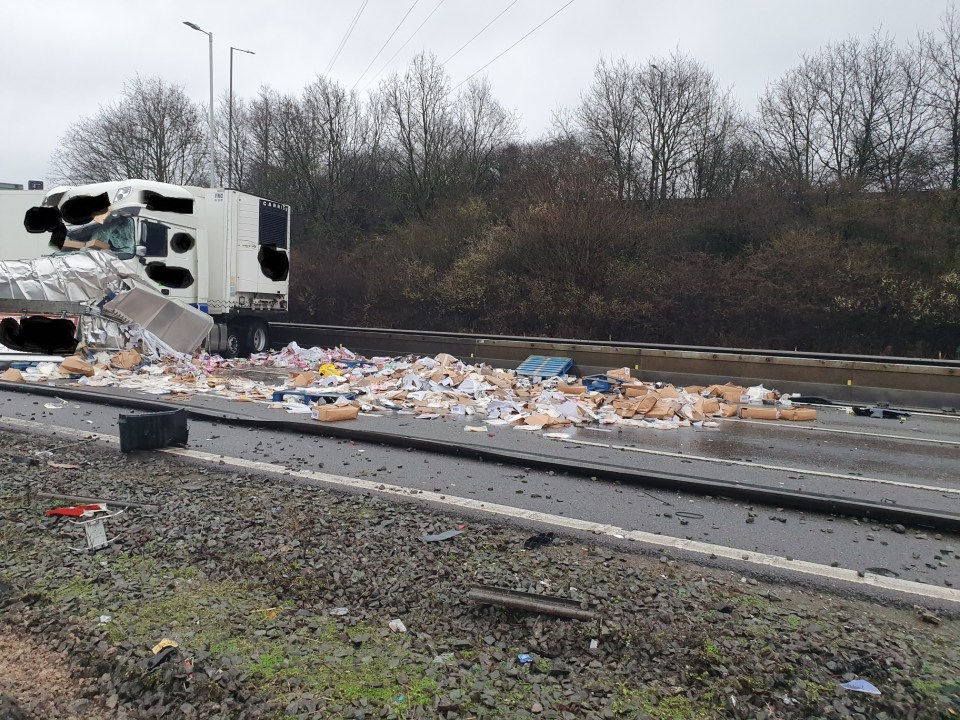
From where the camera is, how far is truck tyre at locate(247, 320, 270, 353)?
68.6 ft

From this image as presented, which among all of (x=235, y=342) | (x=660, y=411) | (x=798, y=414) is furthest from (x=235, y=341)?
(x=798, y=414)

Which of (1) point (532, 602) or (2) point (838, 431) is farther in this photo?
(2) point (838, 431)

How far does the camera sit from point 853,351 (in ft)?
69.7

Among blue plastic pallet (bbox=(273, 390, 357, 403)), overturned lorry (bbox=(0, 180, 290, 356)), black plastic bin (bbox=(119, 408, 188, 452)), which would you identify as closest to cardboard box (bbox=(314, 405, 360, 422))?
blue plastic pallet (bbox=(273, 390, 357, 403))

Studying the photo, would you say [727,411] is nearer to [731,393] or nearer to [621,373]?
[731,393]

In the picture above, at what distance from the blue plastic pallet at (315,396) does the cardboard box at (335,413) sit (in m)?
1.50

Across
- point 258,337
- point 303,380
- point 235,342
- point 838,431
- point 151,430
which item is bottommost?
point 838,431

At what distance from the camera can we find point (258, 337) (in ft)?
70.4

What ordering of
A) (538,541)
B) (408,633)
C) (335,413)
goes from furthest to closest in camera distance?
1. (335,413)
2. (538,541)
3. (408,633)

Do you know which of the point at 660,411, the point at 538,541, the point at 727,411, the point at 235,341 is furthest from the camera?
the point at 235,341

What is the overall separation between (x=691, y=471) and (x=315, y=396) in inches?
266

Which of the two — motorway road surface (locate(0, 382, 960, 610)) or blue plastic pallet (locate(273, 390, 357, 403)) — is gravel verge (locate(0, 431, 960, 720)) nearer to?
motorway road surface (locate(0, 382, 960, 610))

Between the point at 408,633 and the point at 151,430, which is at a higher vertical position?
the point at 151,430

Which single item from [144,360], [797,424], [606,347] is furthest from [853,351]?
[144,360]
